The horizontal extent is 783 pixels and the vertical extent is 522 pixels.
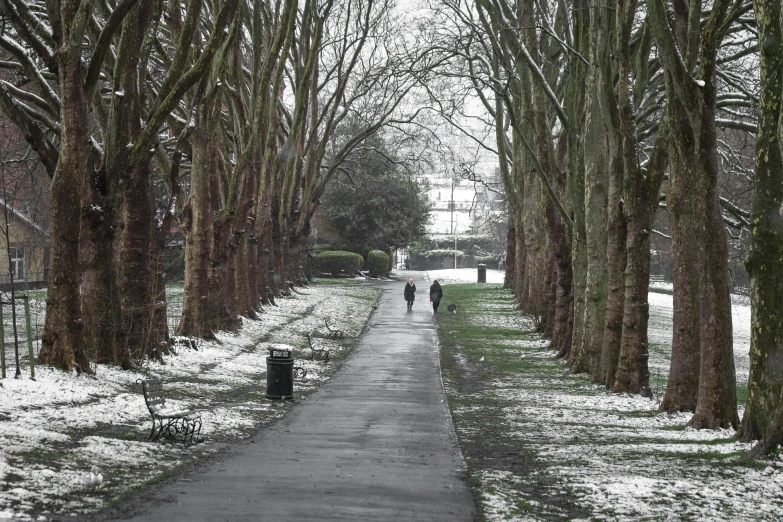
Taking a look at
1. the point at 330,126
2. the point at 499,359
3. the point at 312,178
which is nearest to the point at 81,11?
the point at 499,359

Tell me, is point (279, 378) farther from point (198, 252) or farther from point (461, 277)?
point (461, 277)

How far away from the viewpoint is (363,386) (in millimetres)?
18719

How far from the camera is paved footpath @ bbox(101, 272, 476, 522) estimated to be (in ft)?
26.3

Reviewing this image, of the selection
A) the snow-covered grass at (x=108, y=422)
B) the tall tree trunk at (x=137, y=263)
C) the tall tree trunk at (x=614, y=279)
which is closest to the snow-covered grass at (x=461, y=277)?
the snow-covered grass at (x=108, y=422)

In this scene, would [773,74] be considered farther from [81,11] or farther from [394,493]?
[81,11]

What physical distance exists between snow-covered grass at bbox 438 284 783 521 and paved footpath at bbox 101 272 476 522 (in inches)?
18.3

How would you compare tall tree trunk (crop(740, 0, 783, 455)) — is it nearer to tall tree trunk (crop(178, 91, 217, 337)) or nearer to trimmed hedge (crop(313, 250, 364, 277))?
tall tree trunk (crop(178, 91, 217, 337))

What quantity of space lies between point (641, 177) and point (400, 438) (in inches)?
288

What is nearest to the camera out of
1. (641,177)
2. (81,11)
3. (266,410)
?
(81,11)

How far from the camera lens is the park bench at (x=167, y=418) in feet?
37.4

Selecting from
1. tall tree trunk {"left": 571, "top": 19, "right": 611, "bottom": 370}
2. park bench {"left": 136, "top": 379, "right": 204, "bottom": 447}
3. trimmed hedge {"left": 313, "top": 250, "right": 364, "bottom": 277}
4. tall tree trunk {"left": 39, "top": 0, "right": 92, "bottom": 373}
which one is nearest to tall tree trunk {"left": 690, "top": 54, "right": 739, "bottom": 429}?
tall tree trunk {"left": 571, "top": 19, "right": 611, "bottom": 370}

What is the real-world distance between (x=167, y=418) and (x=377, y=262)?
2176 inches

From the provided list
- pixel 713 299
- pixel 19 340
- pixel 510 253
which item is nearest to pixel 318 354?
pixel 19 340

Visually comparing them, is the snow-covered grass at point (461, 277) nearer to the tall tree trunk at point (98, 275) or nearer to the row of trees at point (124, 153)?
the row of trees at point (124, 153)
